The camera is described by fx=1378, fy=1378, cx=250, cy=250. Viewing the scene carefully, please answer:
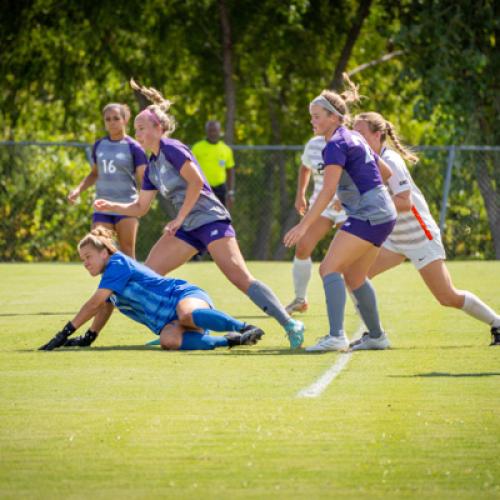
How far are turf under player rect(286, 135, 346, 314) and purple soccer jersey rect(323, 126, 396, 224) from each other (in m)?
2.84

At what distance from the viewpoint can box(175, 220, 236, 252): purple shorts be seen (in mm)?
10438

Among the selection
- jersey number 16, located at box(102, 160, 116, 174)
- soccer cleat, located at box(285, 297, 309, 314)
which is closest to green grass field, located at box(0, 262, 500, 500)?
soccer cleat, located at box(285, 297, 309, 314)

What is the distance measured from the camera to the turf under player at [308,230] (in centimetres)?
1284

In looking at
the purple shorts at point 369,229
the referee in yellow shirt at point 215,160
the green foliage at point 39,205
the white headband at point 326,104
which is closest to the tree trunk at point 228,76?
the green foliage at point 39,205

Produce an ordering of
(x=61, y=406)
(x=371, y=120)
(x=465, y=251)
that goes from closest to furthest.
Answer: (x=61, y=406) < (x=371, y=120) < (x=465, y=251)

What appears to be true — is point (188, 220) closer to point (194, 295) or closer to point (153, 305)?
point (194, 295)

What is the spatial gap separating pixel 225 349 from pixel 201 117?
69.8ft

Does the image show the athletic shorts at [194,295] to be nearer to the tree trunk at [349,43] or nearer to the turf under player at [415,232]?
the turf under player at [415,232]

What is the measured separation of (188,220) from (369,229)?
1550 millimetres

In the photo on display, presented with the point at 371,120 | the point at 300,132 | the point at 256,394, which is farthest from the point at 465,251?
the point at 256,394

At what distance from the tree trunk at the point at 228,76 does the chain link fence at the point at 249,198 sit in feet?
9.56

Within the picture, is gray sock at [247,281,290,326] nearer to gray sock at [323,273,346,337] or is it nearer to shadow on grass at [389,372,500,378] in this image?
gray sock at [323,273,346,337]

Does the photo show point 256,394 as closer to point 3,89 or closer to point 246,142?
point 3,89

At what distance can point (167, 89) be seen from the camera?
31031mm
